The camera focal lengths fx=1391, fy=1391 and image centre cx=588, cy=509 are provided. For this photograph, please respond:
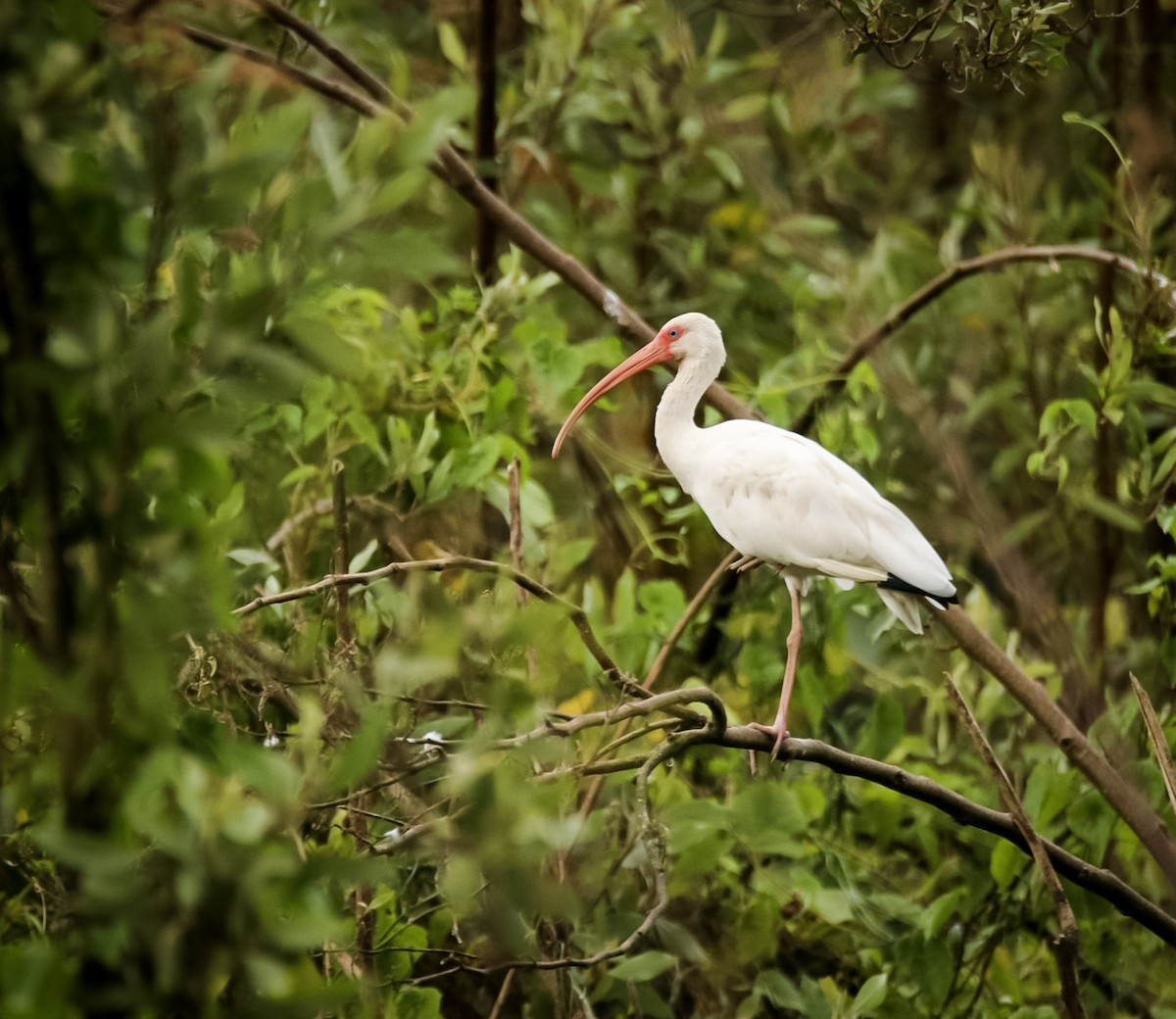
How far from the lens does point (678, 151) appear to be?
546 centimetres

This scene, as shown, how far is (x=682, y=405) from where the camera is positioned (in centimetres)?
367

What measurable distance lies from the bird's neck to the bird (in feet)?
0.09

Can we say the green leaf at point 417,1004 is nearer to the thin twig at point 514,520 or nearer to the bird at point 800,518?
the thin twig at point 514,520

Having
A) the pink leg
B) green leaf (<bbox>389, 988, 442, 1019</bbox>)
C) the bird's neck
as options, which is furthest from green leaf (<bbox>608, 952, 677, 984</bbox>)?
the bird's neck

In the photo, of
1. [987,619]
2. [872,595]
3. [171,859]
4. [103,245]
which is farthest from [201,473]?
[987,619]

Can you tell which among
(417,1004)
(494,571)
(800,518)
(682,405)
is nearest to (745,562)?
(800,518)

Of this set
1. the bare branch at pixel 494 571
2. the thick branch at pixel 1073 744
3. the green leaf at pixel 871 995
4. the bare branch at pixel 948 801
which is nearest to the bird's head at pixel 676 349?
the thick branch at pixel 1073 744

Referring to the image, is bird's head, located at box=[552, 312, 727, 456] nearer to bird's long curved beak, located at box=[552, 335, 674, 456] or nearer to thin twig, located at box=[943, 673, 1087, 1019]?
bird's long curved beak, located at box=[552, 335, 674, 456]

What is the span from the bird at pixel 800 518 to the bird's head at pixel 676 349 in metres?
0.23

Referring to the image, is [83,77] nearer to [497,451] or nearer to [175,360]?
[175,360]

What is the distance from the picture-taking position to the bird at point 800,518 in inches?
123

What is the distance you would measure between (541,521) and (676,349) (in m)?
0.65

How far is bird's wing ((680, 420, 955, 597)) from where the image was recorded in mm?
3141

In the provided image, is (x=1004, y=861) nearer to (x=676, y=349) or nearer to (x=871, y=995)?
(x=871, y=995)
